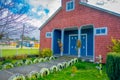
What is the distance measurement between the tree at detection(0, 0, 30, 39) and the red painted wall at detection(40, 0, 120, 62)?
9147 millimetres

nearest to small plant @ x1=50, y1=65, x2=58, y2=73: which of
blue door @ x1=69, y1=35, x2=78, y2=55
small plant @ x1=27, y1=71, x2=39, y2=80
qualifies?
small plant @ x1=27, y1=71, x2=39, y2=80

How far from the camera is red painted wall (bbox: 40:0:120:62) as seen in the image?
1347 centimetres

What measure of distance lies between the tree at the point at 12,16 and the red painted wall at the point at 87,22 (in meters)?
9.15

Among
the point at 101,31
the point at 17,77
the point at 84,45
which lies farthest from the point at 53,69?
the point at 84,45

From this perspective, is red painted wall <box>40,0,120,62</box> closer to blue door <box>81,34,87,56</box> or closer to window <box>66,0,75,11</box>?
window <box>66,0,75,11</box>

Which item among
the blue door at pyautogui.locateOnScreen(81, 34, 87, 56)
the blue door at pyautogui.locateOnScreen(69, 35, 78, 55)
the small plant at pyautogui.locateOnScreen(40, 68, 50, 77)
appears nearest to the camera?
the small plant at pyautogui.locateOnScreen(40, 68, 50, 77)

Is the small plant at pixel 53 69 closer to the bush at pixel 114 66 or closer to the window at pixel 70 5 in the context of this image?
the bush at pixel 114 66

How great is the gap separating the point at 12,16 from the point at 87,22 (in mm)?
10615

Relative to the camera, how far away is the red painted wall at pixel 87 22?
530 inches

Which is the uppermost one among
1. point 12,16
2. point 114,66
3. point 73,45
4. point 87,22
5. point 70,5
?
point 70,5

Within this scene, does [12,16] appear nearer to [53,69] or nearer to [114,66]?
[114,66]

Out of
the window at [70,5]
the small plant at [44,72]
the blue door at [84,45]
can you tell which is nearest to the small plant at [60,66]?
the small plant at [44,72]

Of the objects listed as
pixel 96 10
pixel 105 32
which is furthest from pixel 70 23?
pixel 105 32

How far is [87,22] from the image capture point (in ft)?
51.3
